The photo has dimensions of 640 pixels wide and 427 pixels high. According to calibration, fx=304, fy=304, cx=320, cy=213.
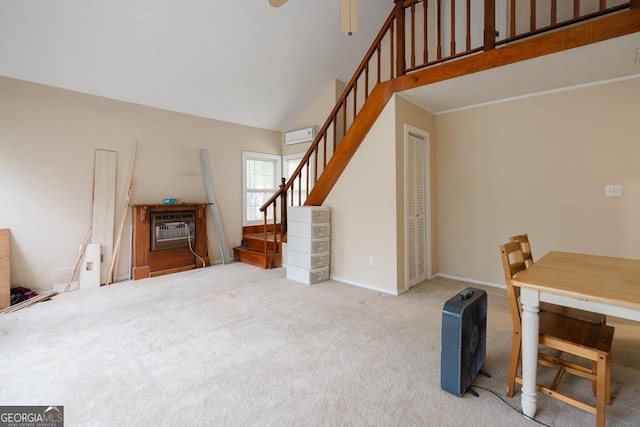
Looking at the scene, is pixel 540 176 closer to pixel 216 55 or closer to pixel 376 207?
pixel 376 207

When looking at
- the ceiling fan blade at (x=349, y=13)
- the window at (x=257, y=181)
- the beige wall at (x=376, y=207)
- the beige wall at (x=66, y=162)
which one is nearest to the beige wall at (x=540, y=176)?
the beige wall at (x=376, y=207)

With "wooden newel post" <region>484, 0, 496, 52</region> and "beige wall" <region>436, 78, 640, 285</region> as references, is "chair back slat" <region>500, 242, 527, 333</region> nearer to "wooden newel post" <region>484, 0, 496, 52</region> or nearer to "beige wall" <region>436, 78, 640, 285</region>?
"wooden newel post" <region>484, 0, 496, 52</region>

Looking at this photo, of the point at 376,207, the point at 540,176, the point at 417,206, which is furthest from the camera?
the point at 417,206

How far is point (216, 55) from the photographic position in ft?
13.9

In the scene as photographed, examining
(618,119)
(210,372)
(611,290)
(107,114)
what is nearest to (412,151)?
(618,119)

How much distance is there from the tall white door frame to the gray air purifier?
6.20 feet

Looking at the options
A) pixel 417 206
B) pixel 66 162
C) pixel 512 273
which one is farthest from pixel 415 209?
pixel 66 162

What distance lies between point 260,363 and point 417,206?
2830 millimetres

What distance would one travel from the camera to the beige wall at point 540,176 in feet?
10.4

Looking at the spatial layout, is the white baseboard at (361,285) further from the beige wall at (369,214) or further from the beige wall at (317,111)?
the beige wall at (317,111)

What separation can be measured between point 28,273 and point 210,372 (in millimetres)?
3289

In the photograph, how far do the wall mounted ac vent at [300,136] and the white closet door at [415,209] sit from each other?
2393 millimetres

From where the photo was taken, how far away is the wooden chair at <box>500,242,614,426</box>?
1.50 m

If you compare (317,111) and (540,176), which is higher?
(317,111)
